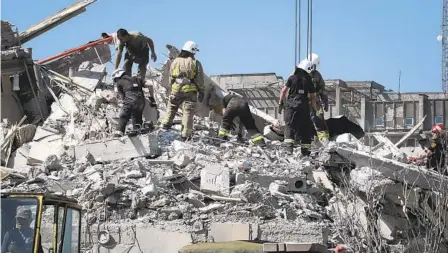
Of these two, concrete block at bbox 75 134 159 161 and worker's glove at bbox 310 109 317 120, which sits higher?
worker's glove at bbox 310 109 317 120

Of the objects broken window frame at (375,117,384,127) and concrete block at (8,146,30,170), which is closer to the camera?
concrete block at (8,146,30,170)

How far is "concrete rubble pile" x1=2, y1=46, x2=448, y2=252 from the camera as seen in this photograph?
1031 cm

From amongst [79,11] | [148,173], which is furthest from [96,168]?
[79,11]

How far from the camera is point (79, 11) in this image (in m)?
16.8

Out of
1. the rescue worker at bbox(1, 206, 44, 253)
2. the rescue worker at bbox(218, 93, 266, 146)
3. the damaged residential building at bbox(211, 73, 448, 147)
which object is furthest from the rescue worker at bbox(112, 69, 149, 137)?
the damaged residential building at bbox(211, 73, 448, 147)

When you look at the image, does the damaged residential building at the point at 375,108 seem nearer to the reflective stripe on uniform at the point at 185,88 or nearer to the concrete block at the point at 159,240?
the reflective stripe on uniform at the point at 185,88

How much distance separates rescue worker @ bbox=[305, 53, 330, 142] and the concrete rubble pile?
1.07m

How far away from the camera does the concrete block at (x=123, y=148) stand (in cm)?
1199

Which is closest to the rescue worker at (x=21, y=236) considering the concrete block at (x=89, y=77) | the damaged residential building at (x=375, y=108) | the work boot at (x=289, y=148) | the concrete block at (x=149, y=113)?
the work boot at (x=289, y=148)

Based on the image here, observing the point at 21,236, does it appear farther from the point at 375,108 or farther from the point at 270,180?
the point at 375,108

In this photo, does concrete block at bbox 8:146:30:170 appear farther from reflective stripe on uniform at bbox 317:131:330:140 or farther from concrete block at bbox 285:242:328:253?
concrete block at bbox 285:242:328:253

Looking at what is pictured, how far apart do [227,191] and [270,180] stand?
67 centimetres

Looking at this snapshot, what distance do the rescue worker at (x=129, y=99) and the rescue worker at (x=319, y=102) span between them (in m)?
2.63

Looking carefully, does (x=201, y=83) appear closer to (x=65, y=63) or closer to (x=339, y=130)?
(x=339, y=130)
